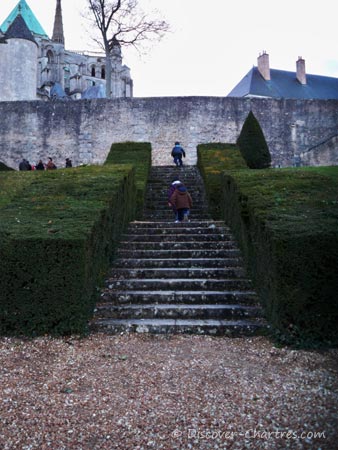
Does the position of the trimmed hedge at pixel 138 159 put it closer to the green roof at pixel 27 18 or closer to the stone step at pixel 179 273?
the stone step at pixel 179 273

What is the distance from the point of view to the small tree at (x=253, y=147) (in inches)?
560

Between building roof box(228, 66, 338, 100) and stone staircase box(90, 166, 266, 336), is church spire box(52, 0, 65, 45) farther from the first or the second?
stone staircase box(90, 166, 266, 336)

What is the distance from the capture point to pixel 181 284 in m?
5.64

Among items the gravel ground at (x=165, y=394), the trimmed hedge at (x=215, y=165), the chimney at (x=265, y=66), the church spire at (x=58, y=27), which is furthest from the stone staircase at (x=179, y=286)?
the church spire at (x=58, y=27)

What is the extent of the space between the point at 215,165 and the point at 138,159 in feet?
9.36

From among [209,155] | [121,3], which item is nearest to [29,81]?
[121,3]

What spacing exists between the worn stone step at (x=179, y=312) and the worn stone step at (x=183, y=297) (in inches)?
8.0

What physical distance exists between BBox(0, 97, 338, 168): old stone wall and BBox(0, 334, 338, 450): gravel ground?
1366 cm

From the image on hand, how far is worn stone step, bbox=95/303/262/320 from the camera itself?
5000mm

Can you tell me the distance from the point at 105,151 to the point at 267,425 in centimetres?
1558

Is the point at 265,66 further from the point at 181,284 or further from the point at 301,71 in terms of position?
the point at 181,284

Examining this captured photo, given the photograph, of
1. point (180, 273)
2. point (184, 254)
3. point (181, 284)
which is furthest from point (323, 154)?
point (181, 284)

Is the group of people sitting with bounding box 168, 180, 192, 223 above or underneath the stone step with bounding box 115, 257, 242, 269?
above

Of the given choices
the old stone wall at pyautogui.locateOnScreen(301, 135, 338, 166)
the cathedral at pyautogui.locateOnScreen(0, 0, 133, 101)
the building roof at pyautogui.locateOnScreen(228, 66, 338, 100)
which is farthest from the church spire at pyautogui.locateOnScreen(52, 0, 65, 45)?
the old stone wall at pyautogui.locateOnScreen(301, 135, 338, 166)
